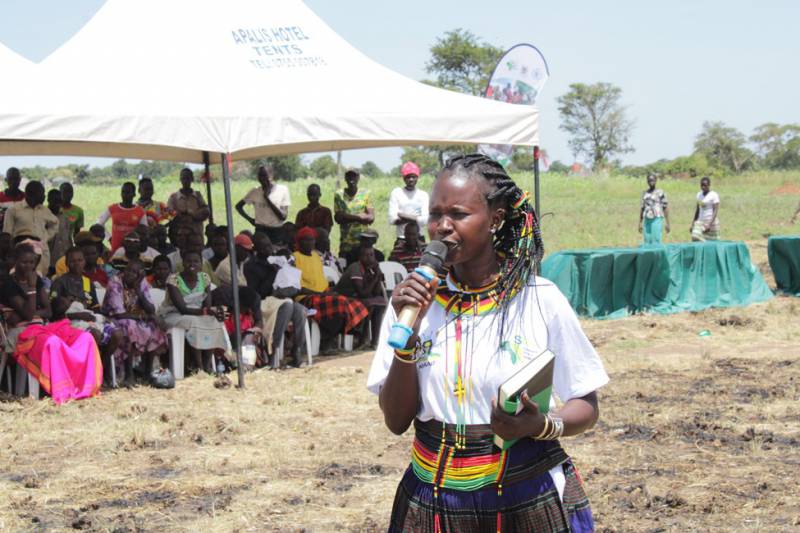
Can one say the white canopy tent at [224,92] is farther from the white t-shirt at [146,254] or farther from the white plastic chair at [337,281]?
the white plastic chair at [337,281]

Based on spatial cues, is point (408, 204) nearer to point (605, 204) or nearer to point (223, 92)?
point (223, 92)

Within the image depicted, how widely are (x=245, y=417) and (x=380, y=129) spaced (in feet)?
11.1

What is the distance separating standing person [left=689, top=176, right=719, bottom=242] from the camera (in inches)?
671

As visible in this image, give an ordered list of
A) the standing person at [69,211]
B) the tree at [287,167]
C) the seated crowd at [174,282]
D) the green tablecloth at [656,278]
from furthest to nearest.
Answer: the tree at [287,167]
the green tablecloth at [656,278]
the standing person at [69,211]
the seated crowd at [174,282]

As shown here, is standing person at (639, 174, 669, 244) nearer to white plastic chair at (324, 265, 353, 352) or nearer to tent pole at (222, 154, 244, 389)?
white plastic chair at (324, 265, 353, 352)

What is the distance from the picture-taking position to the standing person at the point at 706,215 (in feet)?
55.9

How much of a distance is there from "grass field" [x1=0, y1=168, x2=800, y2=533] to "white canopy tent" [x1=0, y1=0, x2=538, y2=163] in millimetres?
2129

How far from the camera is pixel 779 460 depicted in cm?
614

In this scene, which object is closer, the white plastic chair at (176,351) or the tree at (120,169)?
the white plastic chair at (176,351)

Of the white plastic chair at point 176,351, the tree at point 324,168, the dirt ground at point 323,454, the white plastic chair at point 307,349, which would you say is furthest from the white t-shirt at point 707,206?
the tree at point 324,168

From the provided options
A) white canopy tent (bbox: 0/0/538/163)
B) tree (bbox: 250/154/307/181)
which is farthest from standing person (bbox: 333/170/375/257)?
tree (bbox: 250/154/307/181)

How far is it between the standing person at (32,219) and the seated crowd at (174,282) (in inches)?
0.4

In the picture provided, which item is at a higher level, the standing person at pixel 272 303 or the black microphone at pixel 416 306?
the black microphone at pixel 416 306

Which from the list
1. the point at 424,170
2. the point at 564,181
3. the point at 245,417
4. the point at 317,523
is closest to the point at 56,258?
the point at 245,417
